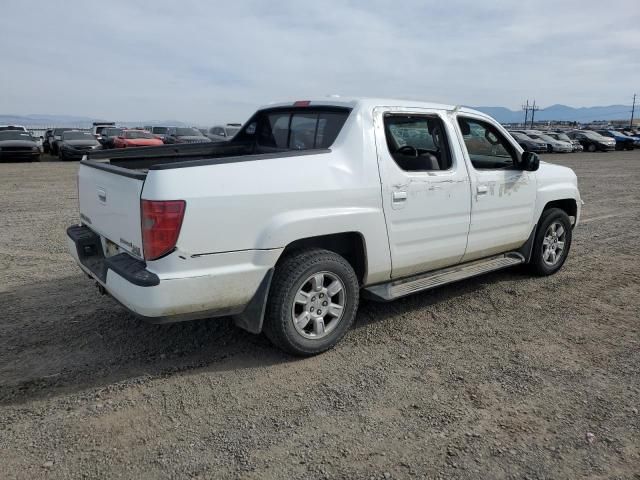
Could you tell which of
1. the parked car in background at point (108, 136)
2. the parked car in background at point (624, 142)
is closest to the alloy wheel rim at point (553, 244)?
the parked car in background at point (108, 136)

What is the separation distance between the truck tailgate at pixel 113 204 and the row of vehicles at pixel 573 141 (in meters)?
30.2

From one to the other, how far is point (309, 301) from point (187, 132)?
24802 millimetres

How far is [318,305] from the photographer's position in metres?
3.89

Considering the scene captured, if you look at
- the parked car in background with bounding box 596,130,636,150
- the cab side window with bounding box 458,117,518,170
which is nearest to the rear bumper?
the cab side window with bounding box 458,117,518,170

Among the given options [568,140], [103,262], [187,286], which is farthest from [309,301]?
[568,140]

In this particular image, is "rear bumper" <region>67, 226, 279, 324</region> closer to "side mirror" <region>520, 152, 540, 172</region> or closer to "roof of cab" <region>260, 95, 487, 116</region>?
"roof of cab" <region>260, 95, 487, 116</region>

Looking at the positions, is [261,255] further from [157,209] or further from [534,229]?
[534,229]

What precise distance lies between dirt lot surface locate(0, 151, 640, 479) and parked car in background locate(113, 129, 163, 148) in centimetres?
1848

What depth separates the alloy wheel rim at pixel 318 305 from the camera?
3809 millimetres

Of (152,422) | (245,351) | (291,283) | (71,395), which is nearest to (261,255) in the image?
(291,283)

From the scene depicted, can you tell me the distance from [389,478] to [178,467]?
42.1 inches

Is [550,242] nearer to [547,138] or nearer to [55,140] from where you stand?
[55,140]

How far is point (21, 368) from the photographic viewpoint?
3.70 metres

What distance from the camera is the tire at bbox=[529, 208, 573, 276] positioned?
569 centimetres
